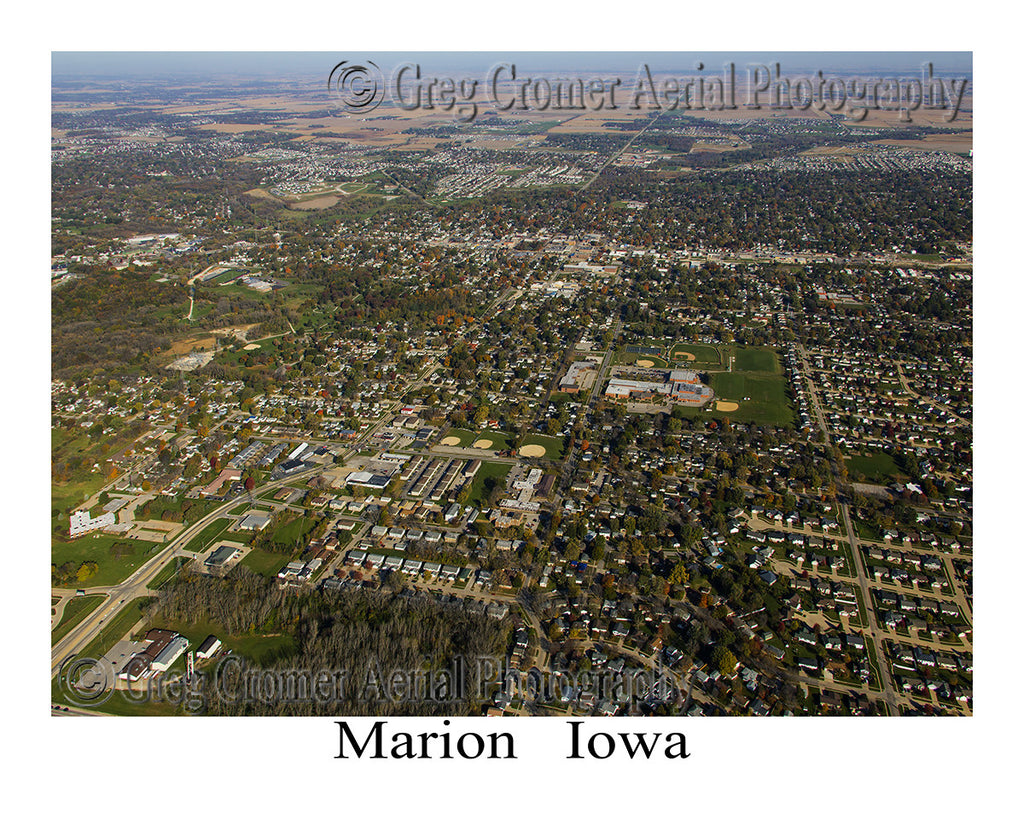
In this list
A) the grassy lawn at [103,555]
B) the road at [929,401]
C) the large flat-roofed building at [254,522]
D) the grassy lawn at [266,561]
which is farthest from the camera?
the road at [929,401]

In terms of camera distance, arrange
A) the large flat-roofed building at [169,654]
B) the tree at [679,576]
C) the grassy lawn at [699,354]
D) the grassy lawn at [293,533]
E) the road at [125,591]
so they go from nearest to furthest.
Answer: the large flat-roofed building at [169,654], the road at [125,591], the tree at [679,576], the grassy lawn at [293,533], the grassy lawn at [699,354]

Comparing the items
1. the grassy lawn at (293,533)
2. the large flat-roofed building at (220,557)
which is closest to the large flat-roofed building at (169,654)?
the large flat-roofed building at (220,557)

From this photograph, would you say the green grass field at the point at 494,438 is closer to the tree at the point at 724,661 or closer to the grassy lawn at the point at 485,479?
the grassy lawn at the point at 485,479

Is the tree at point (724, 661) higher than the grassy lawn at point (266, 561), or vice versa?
the grassy lawn at point (266, 561)

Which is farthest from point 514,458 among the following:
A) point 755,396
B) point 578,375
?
point 755,396

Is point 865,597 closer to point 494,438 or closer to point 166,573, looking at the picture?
point 494,438

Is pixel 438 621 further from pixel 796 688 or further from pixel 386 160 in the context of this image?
pixel 386 160

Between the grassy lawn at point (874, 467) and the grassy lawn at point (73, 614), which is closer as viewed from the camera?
the grassy lawn at point (73, 614)

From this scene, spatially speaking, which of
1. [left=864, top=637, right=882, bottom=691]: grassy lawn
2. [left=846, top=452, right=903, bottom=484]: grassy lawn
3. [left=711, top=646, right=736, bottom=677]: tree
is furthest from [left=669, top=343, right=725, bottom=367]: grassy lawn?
[left=711, top=646, right=736, bottom=677]: tree

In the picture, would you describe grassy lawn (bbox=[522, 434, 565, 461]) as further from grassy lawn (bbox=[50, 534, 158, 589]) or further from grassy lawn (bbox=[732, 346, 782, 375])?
grassy lawn (bbox=[50, 534, 158, 589])
